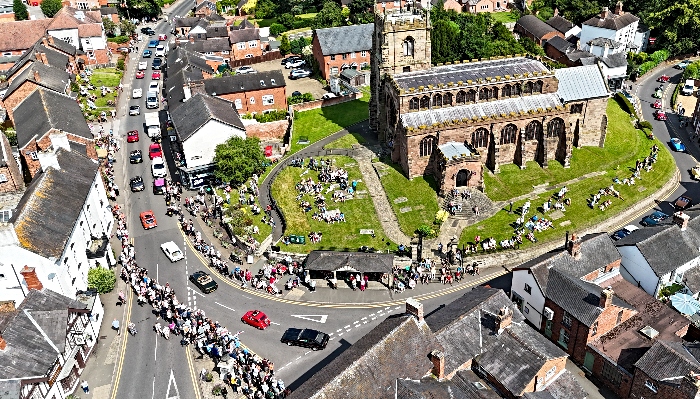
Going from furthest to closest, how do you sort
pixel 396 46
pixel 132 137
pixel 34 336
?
pixel 132 137, pixel 396 46, pixel 34 336

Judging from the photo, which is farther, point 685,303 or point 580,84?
point 580,84

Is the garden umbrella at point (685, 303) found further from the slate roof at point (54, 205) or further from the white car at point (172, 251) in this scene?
the slate roof at point (54, 205)

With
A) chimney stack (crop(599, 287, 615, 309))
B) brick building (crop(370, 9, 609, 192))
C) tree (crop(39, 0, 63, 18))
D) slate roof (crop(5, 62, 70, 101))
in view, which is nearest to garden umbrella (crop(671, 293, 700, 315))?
chimney stack (crop(599, 287, 615, 309))

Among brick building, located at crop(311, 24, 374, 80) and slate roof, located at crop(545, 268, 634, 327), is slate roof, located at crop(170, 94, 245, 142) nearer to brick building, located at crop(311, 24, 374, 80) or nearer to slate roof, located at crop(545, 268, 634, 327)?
brick building, located at crop(311, 24, 374, 80)

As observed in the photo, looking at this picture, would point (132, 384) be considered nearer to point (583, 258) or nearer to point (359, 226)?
point (359, 226)

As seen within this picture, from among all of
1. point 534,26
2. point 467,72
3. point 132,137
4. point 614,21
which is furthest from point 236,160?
point 614,21

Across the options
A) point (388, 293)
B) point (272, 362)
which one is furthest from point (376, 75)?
point (272, 362)

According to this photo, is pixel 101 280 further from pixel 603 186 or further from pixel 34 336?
pixel 603 186
